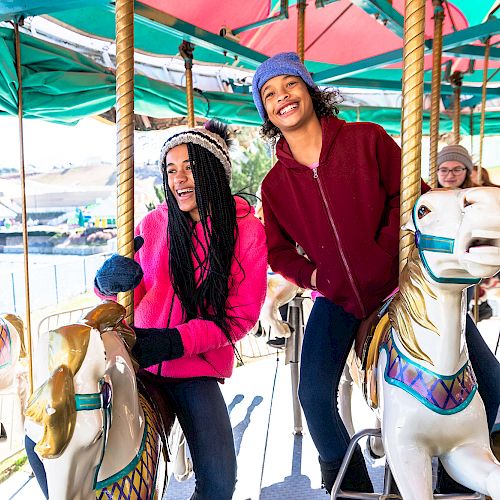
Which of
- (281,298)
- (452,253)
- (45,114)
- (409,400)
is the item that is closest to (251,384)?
(281,298)

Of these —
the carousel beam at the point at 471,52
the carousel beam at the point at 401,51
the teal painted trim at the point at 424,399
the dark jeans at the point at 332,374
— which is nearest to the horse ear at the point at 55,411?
the teal painted trim at the point at 424,399

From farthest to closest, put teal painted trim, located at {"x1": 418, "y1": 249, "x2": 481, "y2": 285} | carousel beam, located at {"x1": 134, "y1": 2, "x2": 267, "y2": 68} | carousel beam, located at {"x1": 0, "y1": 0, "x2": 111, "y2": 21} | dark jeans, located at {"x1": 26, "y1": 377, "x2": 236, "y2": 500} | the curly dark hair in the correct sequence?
carousel beam, located at {"x1": 134, "y1": 2, "x2": 267, "y2": 68}
carousel beam, located at {"x1": 0, "y1": 0, "x2": 111, "y2": 21}
the curly dark hair
dark jeans, located at {"x1": 26, "y1": 377, "x2": 236, "y2": 500}
teal painted trim, located at {"x1": 418, "y1": 249, "x2": 481, "y2": 285}

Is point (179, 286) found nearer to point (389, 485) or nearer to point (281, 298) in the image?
point (389, 485)

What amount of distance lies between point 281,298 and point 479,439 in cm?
217

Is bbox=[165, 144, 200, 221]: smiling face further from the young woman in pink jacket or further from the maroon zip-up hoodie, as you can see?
the maroon zip-up hoodie

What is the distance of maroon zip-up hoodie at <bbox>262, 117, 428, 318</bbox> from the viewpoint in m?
1.53

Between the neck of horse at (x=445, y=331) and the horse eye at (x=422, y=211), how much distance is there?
0.15 metres

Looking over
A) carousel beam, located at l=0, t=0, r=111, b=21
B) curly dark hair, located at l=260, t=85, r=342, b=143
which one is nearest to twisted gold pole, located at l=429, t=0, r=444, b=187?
curly dark hair, located at l=260, t=85, r=342, b=143

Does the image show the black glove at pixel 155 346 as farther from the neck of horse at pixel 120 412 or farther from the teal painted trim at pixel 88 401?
the teal painted trim at pixel 88 401

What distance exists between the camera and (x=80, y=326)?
3.14ft

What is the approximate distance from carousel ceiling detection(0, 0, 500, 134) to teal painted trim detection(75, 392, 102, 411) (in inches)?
57.4

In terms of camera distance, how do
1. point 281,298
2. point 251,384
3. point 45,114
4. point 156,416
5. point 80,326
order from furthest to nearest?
1. point 251,384
2. point 281,298
3. point 45,114
4. point 156,416
5. point 80,326

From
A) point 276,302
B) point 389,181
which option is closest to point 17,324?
point 276,302

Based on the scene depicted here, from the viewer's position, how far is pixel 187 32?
→ 7.75ft
